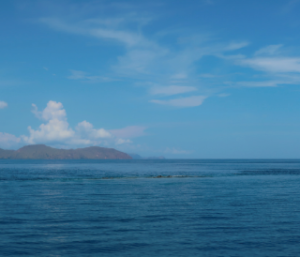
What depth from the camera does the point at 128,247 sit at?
19047mm

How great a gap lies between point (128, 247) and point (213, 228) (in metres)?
7.76

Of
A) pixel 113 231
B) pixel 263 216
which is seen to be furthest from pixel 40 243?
pixel 263 216

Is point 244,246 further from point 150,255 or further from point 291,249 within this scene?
point 150,255

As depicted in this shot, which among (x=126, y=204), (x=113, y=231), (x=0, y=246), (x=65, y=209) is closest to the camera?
(x=0, y=246)

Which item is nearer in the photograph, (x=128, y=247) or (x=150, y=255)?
(x=150, y=255)

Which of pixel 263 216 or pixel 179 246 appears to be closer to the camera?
pixel 179 246

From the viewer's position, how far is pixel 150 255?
57.8 ft

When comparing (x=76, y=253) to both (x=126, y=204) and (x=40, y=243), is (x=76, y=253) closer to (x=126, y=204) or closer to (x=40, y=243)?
(x=40, y=243)

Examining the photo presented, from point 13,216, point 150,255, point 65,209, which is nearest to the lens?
point 150,255

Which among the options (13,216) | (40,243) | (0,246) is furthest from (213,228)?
(13,216)

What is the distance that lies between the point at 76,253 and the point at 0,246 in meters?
5.10

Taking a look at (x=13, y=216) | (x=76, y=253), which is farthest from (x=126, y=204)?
(x=76, y=253)

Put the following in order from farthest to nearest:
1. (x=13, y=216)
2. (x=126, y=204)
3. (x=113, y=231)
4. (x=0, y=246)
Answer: (x=126, y=204) → (x=13, y=216) → (x=113, y=231) → (x=0, y=246)

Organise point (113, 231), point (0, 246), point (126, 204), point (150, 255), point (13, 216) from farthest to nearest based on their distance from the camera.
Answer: point (126, 204) → point (13, 216) → point (113, 231) → point (0, 246) → point (150, 255)
